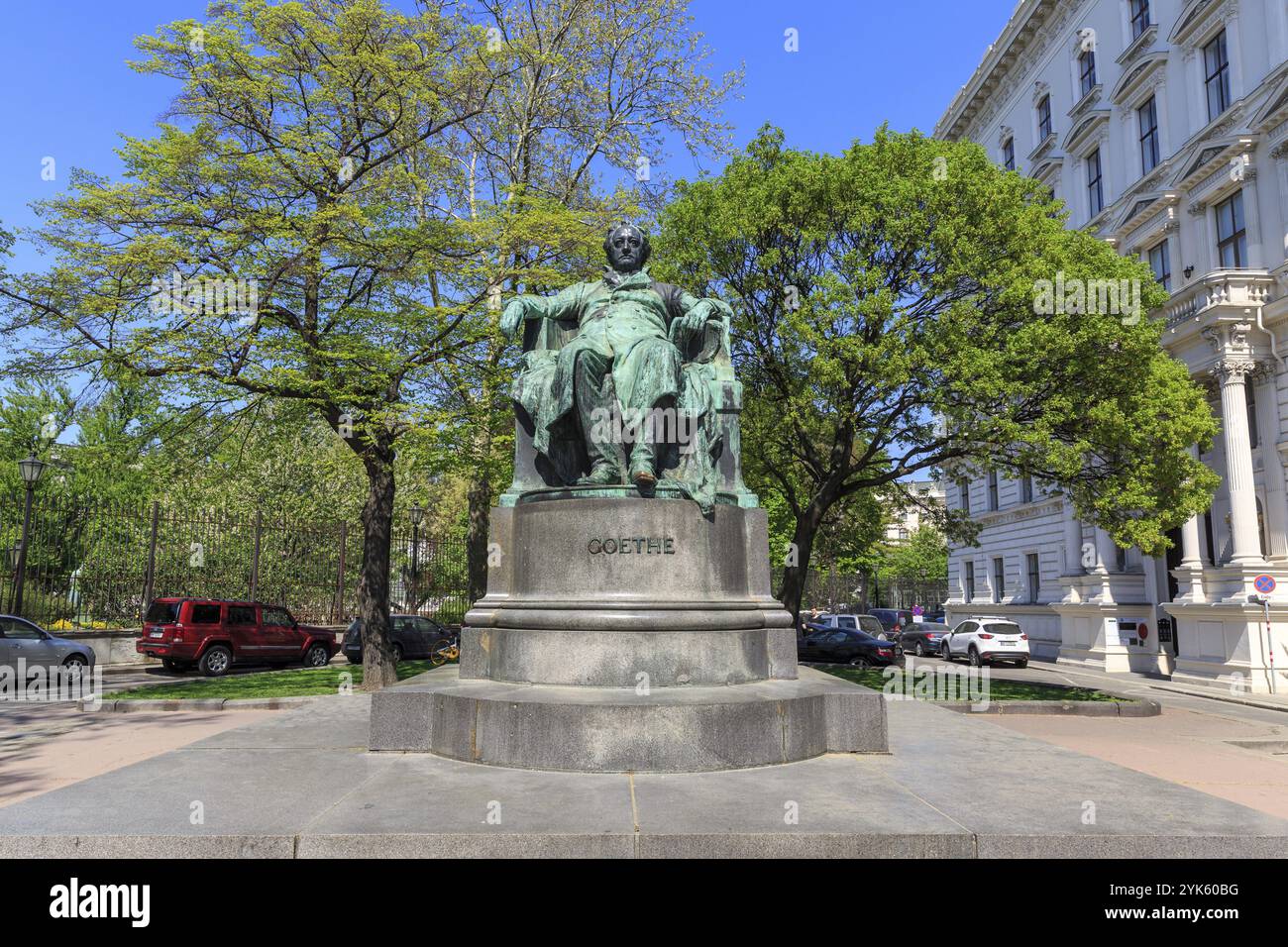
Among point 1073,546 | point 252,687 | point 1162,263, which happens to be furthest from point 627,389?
point 1073,546

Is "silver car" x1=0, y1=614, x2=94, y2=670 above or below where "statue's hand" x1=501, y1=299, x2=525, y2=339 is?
below

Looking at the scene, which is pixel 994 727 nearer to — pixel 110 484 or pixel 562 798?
pixel 562 798

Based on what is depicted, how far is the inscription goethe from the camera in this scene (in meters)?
7.04

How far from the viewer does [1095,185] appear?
33.5 metres

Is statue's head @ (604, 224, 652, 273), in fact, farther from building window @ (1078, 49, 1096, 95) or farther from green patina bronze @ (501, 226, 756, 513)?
building window @ (1078, 49, 1096, 95)

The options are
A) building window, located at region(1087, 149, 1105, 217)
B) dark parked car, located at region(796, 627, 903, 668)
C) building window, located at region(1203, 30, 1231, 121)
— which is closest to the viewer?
building window, located at region(1203, 30, 1231, 121)

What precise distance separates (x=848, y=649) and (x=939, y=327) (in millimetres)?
12124

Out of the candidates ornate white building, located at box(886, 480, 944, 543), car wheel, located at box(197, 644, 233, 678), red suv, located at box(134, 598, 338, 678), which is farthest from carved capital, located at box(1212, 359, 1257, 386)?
car wheel, located at box(197, 644, 233, 678)

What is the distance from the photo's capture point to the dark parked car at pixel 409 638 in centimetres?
2367

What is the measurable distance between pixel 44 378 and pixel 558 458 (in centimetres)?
1178

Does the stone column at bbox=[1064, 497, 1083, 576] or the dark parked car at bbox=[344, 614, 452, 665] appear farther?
the stone column at bbox=[1064, 497, 1083, 576]

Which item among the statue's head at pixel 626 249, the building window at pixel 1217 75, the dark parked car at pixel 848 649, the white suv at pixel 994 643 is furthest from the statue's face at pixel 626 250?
the building window at pixel 1217 75

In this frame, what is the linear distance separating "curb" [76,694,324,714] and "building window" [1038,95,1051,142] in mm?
36737
